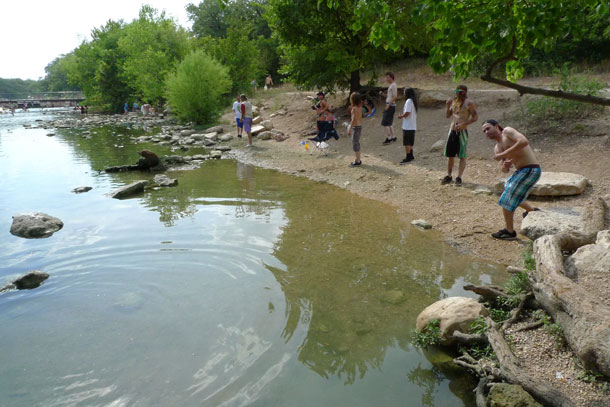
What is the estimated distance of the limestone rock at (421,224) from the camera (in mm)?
6848

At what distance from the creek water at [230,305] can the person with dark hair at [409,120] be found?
8.96 ft

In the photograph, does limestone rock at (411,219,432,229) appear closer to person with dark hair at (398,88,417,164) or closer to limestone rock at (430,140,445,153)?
person with dark hair at (398,88,417,164)

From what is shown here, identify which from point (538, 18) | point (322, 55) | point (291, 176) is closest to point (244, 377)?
point (538, 18)

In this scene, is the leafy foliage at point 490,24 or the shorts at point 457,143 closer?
the leafy foliage at point 490,24

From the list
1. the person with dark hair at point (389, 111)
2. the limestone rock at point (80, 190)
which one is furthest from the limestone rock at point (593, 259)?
the limestone rock at point (80, 190)

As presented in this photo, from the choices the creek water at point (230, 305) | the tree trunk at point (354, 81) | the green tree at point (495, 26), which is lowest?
the creek water at point (230, 305)

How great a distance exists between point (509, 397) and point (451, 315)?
1.03 metres

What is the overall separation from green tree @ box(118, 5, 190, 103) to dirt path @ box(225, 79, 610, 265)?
2192cm

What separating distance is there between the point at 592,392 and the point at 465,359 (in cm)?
94

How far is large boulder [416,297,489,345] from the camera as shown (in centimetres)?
376

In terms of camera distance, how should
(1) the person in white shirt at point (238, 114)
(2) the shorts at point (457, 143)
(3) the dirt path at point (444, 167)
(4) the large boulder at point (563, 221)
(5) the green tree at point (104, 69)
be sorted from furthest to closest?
1. (5) the green tree at point (104, 69)
2. (1) the person in white shirt at point (238, 114)
3. (2) the shorts at point (457, 143)
4. (3) the dirt path at point (444, 167)
5. (4) the large boulder at point (563, 221)

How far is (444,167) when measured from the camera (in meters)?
9.82

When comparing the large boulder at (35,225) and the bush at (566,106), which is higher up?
the bush at (566,106)

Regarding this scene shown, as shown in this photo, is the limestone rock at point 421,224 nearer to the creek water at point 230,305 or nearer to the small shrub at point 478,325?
the creek water at point 230,305
